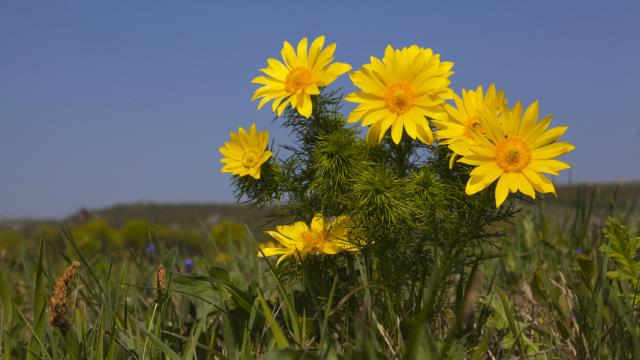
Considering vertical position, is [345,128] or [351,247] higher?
[345,128]

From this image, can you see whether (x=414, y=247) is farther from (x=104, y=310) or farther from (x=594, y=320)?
(x=104, y=310)

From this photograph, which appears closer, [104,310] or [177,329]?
[104,310]

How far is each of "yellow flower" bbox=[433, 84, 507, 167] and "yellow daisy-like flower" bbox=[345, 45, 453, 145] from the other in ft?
0.13

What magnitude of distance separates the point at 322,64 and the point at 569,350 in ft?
5.43

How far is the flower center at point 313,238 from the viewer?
8.19 feet

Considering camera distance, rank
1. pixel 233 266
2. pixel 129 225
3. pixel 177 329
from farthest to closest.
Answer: pixel 129 225
pixel 233 266
pixel 177 329

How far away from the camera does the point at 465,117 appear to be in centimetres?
233

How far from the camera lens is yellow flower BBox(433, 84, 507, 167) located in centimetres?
221

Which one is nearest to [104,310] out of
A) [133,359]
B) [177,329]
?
[133,359]

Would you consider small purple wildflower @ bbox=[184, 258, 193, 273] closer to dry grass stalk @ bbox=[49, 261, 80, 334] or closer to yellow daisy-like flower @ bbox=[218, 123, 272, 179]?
yellow daisy-like flower @ bbox=[218, 123, 272, 179]

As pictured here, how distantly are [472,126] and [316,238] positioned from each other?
2.44 ft

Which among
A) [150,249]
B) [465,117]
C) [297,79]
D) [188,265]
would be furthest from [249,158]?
[150,249]

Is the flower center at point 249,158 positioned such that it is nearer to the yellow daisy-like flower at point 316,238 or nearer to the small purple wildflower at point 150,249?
the yellow daisy-like flower at point 316,238

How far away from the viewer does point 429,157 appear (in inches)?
100.0
